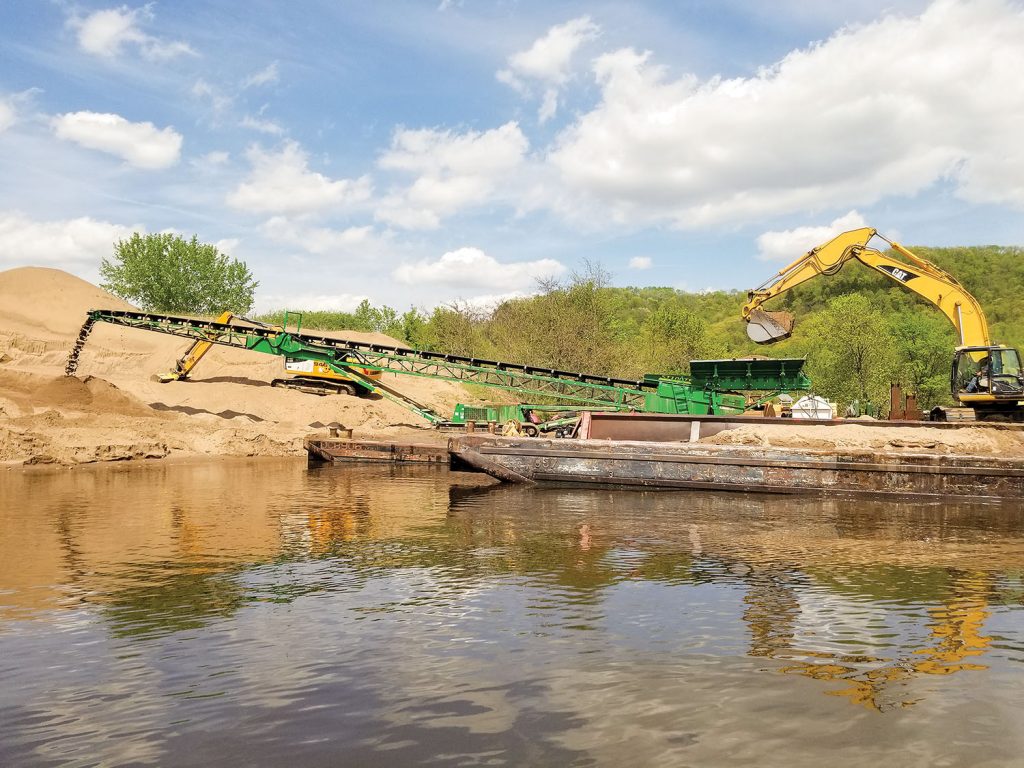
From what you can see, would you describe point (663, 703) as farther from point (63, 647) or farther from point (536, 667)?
point (63, 647)

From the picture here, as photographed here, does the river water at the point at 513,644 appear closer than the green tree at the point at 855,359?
Yes

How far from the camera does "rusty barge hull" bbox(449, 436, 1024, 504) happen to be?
531 inches

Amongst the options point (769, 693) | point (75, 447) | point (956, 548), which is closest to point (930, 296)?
point (956, 548)

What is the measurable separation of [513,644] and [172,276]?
57.9 metres

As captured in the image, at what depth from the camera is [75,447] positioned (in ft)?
67.8

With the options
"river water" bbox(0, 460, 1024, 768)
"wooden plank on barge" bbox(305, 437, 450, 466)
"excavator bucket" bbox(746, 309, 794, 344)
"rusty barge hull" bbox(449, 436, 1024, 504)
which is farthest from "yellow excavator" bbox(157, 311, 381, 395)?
"river water" bbox(0, 460, 1024, 768)

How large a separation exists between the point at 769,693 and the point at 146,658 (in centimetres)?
423

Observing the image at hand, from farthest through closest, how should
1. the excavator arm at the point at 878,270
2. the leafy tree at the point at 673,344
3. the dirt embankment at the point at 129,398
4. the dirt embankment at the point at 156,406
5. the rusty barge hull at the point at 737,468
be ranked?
the leafy tree at the point at 673,344, the dirt embankment at the point at 129,398, the excavator arm at the point at 878,270, the dirt embankment at the point at 156,406, the rusty barge hull at the point at 737,468

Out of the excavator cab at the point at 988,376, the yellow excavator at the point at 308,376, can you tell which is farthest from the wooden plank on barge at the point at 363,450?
the excavator cab at the point at 988,376

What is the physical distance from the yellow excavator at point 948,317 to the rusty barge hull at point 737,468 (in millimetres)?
3565

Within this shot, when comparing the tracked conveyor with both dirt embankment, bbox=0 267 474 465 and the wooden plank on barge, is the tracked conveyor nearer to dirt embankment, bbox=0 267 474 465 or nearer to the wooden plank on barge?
dirt embankment, bbox=0 267 474 465

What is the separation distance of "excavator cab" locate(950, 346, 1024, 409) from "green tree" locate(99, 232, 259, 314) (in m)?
54.0

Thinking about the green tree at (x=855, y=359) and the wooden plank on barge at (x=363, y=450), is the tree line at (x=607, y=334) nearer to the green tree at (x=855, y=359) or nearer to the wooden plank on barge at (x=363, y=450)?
the green tree at (x=855, y=359)

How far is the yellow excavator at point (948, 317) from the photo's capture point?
52.9ft
